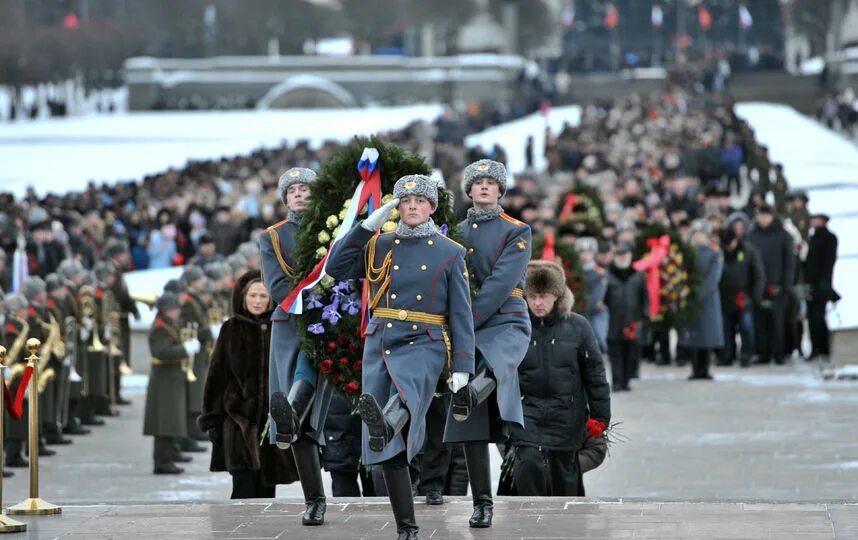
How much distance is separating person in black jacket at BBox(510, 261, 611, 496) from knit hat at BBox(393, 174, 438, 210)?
5.79 ft

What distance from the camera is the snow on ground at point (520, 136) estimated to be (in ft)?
166

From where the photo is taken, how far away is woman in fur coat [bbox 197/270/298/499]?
1106 cm

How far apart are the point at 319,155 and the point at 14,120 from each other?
122 feet

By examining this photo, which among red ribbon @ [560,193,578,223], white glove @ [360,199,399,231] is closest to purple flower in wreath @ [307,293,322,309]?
white glove @ [360,199,399,231]

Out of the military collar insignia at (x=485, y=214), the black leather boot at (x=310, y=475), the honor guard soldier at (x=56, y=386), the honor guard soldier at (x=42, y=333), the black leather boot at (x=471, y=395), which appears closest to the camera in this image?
the black leather boot at (x=471, y=395)

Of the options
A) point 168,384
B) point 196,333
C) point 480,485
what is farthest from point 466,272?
point 196,333

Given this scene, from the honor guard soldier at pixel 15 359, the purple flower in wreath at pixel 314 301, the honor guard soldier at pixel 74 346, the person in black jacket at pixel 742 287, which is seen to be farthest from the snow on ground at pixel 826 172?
the purple flower in wreath at pixel 314 301

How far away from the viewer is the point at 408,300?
8.99 metres

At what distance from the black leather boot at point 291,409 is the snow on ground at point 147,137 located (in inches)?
1565

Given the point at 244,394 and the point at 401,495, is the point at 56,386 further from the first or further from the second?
the point at 401,495

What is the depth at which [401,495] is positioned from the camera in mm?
8773

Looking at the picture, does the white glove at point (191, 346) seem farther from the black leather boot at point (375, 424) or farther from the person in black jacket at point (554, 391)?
the black leather boot at point (375, 424)

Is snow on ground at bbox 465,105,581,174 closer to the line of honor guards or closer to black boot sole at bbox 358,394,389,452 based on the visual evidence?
the line of honor guards

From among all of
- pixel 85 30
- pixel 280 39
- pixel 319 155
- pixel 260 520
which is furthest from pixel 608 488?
pixel 280 39
